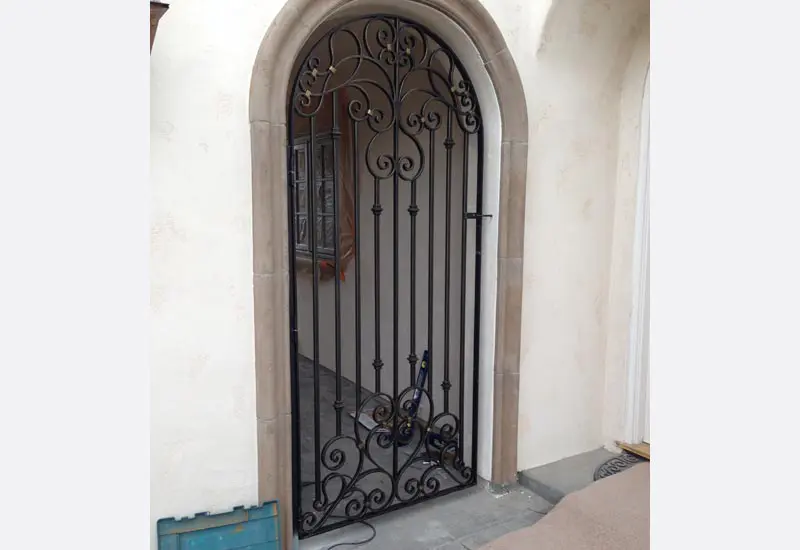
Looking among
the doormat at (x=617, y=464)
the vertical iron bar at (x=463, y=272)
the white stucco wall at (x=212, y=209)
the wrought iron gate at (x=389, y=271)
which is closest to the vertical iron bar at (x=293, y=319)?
the wrought iron gate at (x=389, y=271)

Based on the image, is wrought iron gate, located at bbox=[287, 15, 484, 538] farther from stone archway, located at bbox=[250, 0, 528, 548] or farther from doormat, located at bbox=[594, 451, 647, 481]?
doormat, located at bbox=[594, 451, 647, 481]

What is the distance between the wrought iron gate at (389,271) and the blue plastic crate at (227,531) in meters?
0.23

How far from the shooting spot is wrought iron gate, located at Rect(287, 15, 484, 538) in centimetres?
226

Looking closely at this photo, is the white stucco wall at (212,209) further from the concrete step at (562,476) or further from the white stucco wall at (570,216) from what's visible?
the concrete step at (562,476)

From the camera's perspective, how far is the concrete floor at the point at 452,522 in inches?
88.9

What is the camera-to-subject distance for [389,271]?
150 inches

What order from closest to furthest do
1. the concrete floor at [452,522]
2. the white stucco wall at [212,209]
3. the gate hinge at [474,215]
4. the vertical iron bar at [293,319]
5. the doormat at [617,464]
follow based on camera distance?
the white stucco wall at [212,209] → the vertical iron bar at [293,319] → the concrete floor at [452,522] → the gate hinge at [474,215] → the doormat at [617,464]

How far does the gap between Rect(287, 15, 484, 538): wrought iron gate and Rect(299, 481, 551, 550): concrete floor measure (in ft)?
0.18

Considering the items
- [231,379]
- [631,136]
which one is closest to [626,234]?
[631,136]

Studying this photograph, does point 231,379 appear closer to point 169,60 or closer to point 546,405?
point 169,60

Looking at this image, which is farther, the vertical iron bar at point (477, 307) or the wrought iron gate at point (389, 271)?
the vertical iron bar at point (477, 307)

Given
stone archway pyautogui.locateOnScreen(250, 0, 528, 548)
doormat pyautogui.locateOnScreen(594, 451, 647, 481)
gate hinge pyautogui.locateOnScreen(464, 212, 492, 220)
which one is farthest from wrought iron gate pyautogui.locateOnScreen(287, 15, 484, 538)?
doormat pyautogui.locateOnScreen(594, 451, 647, 481)

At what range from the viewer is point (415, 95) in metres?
3.22

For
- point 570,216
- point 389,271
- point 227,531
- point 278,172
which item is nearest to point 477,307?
point 570,216
